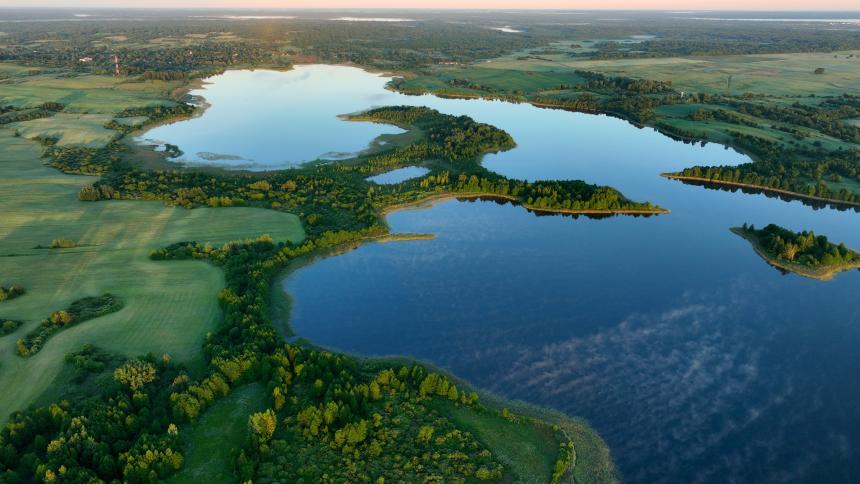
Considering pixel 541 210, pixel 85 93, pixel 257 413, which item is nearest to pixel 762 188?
pixel 541 210

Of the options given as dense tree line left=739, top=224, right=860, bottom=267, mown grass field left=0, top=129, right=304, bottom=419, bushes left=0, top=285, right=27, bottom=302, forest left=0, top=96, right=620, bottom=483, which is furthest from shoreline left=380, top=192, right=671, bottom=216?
bushes left=0, top=285, right=27, bottom=302

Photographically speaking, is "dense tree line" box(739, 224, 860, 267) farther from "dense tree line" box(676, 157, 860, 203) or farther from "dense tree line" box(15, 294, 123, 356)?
"dense tree line" box(15, 294, 123, 356)

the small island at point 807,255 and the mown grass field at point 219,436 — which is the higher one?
the small island at point 807,255

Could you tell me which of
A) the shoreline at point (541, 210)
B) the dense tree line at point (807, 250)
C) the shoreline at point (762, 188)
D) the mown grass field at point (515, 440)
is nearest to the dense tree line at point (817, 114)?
the shoreline at point (762, 188)

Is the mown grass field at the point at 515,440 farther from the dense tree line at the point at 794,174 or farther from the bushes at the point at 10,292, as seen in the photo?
the dense tree line at the point at 794,174

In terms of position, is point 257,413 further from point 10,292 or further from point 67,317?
point 10,292
